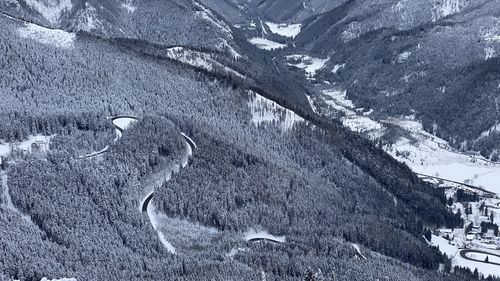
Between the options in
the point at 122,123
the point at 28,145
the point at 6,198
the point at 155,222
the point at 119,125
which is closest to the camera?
the point at 6,198

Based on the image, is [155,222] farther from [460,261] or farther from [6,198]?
[460,261]

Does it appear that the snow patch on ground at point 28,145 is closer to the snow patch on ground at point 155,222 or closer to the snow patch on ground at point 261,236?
the snow patch on ground at point 155,222

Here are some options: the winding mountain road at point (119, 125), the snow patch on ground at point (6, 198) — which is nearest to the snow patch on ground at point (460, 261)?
the winding mountain road at point (119, 125)

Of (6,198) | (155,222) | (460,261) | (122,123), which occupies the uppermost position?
(122,123)

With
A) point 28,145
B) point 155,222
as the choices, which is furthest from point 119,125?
point 155,222

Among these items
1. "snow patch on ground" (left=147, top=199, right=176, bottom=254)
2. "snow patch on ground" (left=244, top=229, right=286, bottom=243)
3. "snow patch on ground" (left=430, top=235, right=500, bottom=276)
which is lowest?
"snow patch on ground" (left=147, top=199, right=176, bottom=254)

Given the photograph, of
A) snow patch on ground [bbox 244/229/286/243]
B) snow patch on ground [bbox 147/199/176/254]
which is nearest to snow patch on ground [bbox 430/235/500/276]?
snow patch on ground [bbox 244/229/286/243]

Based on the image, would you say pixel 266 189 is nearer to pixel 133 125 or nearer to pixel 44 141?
pixel 133 125

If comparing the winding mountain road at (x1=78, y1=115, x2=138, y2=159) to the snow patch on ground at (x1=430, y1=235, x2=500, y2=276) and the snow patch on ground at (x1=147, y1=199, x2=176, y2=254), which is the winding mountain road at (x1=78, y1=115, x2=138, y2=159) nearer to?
the snow patch on ground at (x1=147, y1=199, x2=176, y2=254)

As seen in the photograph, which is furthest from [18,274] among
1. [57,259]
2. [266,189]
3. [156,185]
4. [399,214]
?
[399,214]
